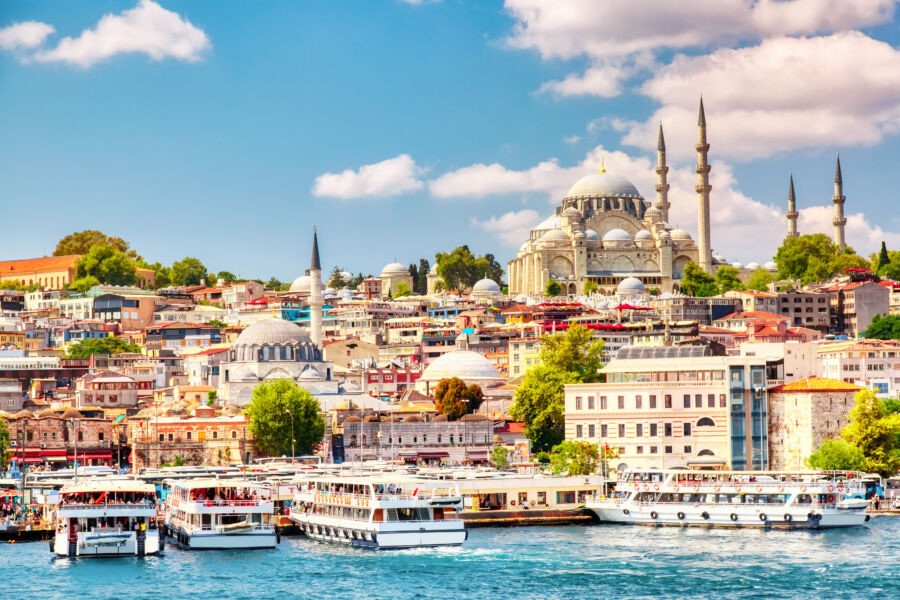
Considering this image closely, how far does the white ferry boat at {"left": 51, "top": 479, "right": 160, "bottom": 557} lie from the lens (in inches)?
1436

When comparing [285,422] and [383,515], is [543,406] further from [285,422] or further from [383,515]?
[383,515]

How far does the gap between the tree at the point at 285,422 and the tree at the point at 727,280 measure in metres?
43.7

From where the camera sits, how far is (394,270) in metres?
118

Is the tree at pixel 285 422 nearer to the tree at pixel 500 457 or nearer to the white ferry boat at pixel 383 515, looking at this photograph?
the tree at pixel 500 457

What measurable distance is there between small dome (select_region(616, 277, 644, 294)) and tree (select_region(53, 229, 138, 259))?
40116mm

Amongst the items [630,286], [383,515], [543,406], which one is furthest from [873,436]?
[630,286]

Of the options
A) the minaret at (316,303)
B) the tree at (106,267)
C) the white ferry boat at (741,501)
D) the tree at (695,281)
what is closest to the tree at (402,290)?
the tree at (106,267)

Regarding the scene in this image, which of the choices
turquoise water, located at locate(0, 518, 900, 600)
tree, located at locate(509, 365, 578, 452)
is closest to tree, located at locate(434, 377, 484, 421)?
tree, located at locate(509, 365, 578, 452)

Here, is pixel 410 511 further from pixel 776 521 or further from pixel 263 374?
pixel 263 374

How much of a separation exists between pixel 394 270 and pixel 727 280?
26933 mm

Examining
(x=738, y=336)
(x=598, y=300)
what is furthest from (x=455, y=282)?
(x=738, y=336)

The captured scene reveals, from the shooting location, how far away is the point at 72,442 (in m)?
61.5

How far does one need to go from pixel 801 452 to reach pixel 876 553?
12.4 meters

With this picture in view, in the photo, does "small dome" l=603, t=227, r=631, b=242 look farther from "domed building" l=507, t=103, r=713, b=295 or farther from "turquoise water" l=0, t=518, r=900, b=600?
"turquoise water" l=0, t=518, r=900, b=600
